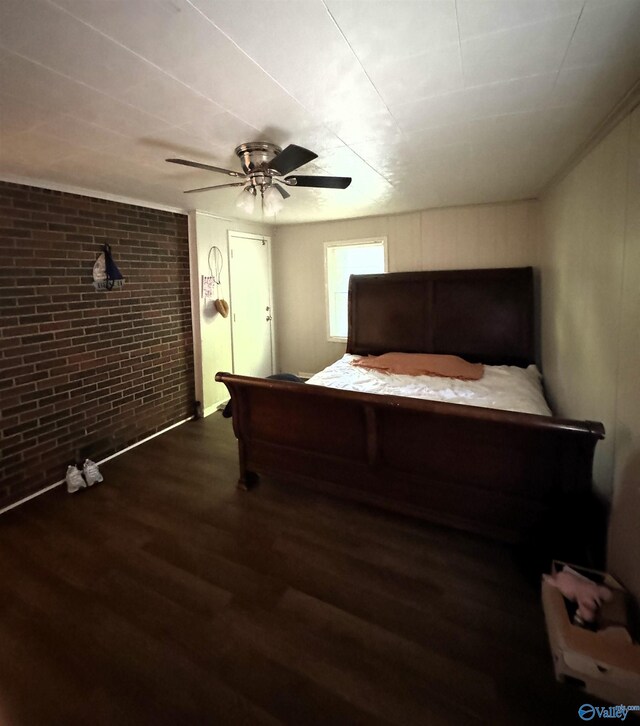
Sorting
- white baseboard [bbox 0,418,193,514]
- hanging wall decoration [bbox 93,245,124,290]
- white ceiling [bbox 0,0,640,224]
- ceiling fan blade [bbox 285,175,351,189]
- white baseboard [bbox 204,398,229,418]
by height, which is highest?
white ceiling [bbox 0,0,640,224]

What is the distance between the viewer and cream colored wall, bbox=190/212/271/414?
159 inches

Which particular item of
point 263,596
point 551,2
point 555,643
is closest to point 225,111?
point 551,2

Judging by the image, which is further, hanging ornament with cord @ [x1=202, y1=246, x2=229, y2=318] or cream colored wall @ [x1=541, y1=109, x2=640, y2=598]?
hanging ornament with cord @ [x1=202, y1=246, x2=229, y2=318]

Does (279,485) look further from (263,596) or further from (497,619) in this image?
(497,619)

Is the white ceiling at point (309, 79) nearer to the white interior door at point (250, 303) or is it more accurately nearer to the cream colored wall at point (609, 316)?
the cream colored wall at point (609, 316)

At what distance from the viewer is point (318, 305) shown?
16.9ft

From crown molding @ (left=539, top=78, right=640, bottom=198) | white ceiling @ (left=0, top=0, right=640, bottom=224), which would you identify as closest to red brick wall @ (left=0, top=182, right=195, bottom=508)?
white ceiling @ (left=0, top=0, right=640, bottom=224)

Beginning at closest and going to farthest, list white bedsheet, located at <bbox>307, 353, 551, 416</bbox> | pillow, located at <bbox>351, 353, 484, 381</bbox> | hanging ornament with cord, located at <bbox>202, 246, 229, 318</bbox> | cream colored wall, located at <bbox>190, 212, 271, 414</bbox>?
white bedsheet, located at <bbox>307, 353, 551, 416</bbox>, pillow, located at <bbox>351, 353, 484, 381</bbox>, cream colored wall, located at <bbox>190, 212, 271, 414</bbox>, hanging ornament with cord, located at <bbox>202, 246, 229, 318</bbox>

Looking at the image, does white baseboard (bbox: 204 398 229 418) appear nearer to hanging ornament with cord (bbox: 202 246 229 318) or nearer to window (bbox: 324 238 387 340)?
hanging ornament with cord (bbox: 202 246 229 318)

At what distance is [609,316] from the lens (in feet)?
6.27

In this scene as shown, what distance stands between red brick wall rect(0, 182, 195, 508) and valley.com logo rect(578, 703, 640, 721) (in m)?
3.41

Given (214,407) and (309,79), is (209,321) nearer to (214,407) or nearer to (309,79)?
(214,407)

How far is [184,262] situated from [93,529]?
2729mm

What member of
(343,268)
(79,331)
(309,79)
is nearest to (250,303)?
(343,268)
